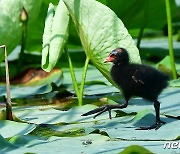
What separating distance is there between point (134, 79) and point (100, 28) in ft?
1.26

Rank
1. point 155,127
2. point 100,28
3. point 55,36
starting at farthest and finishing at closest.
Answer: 1. point 55,36
2. point 100,28
3. point 155,127

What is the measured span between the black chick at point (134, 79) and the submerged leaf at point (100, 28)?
0.22 m

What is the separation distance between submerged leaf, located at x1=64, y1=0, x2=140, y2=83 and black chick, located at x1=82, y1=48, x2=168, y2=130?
215 millimetres

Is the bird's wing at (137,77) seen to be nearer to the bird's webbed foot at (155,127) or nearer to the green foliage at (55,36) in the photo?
the bird's webbed foot at (155,127)

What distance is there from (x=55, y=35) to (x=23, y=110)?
1.10 ft

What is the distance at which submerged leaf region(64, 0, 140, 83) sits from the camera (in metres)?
2.96

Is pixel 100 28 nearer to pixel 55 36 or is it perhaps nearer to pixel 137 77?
pixel 55 36

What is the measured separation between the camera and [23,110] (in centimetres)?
306

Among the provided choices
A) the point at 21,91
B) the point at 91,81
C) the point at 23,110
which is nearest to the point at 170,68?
the point at 91,81

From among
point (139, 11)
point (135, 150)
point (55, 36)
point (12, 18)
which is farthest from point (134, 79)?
point (139, 11)

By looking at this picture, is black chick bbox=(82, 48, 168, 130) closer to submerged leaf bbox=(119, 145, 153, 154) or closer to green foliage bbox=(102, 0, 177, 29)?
submerged leaf bbox=(119, 145, 153, 154)

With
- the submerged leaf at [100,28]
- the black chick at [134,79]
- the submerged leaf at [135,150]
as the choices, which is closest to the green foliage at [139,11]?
the submerged leaf at [100,28]

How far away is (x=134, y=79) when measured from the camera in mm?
2686

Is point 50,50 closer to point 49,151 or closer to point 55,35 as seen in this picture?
point 55,35
